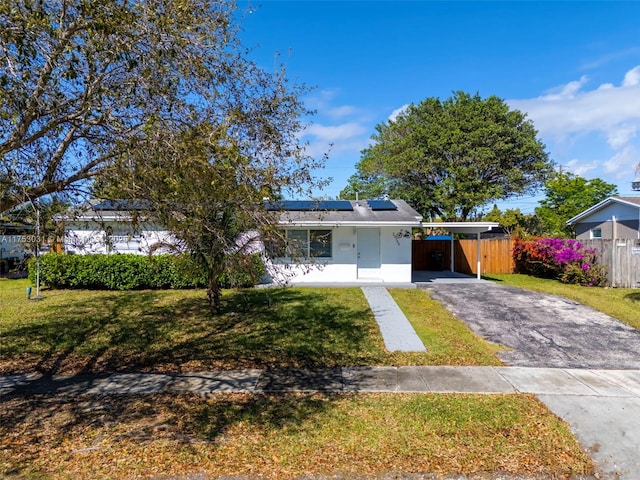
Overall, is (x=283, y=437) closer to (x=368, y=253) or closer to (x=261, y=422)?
(x=261, y=422)

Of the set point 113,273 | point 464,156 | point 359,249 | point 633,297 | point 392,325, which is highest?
point 464,156

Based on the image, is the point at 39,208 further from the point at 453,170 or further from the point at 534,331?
the point at 453,170

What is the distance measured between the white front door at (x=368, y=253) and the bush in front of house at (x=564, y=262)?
741 centimetres

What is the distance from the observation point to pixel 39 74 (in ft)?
13.2

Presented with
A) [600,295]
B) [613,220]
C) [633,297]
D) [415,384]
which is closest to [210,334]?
[415,384]

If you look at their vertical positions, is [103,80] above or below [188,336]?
above

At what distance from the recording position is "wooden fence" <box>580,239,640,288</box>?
47.7 feet

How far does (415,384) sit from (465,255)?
1638 centimetres

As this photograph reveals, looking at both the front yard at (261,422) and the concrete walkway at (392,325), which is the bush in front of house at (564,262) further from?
the front yard at (261,422)

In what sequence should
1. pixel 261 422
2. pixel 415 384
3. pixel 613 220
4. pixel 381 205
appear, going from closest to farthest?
pixel 261 422
pixel 415 384
pixel 381 205
pixel 613 220

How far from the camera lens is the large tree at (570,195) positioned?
115ft

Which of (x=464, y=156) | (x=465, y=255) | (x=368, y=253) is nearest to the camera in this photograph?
(x=368, y=253)

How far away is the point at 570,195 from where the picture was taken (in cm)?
3575

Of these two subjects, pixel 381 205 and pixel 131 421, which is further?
pixel 381 205
